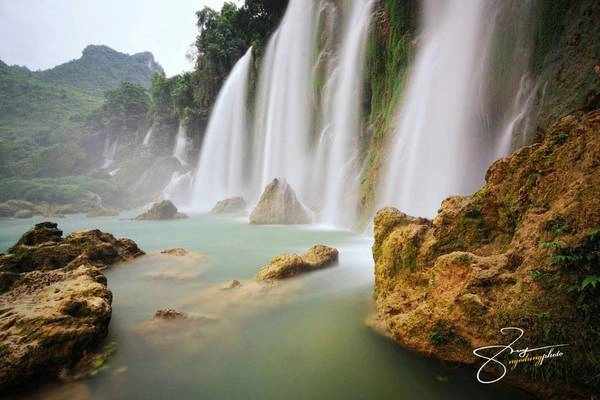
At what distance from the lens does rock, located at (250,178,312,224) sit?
1377cm

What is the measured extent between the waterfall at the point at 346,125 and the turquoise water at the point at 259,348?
750 cm

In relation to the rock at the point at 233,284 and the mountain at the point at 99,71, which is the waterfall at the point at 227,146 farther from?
the mountain at the point at 99,71

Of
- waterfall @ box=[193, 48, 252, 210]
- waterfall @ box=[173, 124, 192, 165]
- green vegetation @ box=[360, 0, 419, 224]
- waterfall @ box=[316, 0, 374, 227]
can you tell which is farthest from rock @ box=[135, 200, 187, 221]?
waterfall @ box=[173, 124, 192, 165]

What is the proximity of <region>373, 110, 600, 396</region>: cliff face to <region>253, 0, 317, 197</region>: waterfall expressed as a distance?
14.7 metres

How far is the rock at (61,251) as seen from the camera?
5.95 meters

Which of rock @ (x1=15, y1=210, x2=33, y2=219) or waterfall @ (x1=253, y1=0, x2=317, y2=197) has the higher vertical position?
waterfall @ (x1=253, y1=0, x2=317, y2=197)

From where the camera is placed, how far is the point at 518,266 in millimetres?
2795

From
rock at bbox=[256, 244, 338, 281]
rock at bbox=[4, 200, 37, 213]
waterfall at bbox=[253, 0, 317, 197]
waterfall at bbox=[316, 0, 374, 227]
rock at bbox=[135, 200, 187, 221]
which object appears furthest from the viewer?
rock at bbox=[4, 200, 37, 213]

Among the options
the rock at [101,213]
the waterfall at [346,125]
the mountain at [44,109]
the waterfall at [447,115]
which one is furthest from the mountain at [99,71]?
the waterfall at [447,115]

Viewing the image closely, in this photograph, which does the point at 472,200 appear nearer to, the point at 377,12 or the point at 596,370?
the point at 596,370

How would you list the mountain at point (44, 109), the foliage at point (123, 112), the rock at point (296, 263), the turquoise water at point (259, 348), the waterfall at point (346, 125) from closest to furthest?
the turquoise water at point (259, 348) < the rock at point (296, 263) < the waterfall at point (346, 125) < the mountain at point (44, 109) < the foliage at point (123, 112)

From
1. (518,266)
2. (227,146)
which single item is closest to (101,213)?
(227,146)

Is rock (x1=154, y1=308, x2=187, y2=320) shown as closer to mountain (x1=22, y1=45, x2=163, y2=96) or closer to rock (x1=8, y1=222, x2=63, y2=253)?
rock (x1=8, y1=222, x2=63, y2=253)

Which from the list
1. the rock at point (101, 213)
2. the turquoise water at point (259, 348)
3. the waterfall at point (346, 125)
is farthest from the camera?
the rock at point (101, 213)
